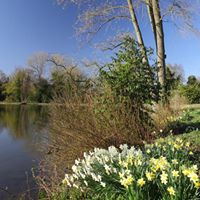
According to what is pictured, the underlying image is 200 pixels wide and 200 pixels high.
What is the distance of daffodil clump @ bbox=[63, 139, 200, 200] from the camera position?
9.33ft

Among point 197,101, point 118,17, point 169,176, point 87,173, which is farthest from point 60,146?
point 197,101


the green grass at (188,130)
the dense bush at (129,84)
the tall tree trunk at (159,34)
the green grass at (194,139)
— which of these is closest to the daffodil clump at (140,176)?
the green grass at (194,139)

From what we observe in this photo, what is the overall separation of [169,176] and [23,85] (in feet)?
179

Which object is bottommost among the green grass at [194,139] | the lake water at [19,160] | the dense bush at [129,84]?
the lake water at [19,160]

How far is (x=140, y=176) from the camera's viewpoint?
3.11 m

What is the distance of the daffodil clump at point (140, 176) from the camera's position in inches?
112

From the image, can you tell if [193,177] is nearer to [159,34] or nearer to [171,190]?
[171,190]

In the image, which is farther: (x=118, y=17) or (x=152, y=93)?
(x=118, y=17)

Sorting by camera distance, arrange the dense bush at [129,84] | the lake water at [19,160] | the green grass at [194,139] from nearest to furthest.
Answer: the green grass at [194,139] < the lake water at [19,160] < the dense bush at [129,84]

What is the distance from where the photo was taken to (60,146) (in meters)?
6.82

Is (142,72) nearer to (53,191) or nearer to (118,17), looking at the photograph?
(53,191)

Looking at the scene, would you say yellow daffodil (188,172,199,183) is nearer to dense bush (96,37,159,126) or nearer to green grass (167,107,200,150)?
green grass (167,107,200,150)

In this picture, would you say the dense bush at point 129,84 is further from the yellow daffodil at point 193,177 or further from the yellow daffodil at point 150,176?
the yellow daffodil at point 193,177

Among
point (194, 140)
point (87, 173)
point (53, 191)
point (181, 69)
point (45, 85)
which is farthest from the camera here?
point (181, 69)
